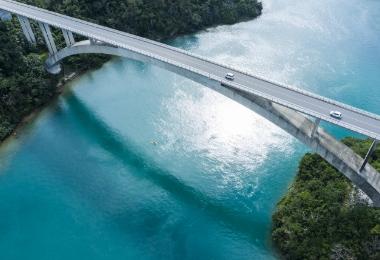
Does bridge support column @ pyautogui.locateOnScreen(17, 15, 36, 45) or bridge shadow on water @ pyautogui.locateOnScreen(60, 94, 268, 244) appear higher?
bridge support column @ pyautogui.locateOnScreen(17, 15, 36, 45)

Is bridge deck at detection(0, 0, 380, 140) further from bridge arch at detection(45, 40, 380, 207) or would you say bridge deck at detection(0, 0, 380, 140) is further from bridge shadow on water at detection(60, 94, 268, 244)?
bridge shadow on water at detection(60, 94, 268, 244)

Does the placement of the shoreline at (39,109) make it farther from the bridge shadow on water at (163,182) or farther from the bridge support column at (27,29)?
the bridge support column at (27,29)

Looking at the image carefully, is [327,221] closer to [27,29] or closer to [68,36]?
[68,36]

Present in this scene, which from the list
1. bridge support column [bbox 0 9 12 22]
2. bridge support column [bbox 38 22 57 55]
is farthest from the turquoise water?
bridge support column [bbox 0 9 12 22]

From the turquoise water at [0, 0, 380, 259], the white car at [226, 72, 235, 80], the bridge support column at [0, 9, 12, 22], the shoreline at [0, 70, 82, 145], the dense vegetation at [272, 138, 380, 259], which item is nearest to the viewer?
the dense vegetation at [272, 138, 380, 259]

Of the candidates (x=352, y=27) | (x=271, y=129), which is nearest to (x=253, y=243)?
(x=271, y=129)

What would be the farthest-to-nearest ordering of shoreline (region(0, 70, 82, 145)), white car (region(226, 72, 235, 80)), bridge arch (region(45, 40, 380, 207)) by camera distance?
shoreline (region(0, 70, 82, 145)) < white car (region(226, 72, 235, 80)) < bridge arch (region(45, 40, 380, 207))
